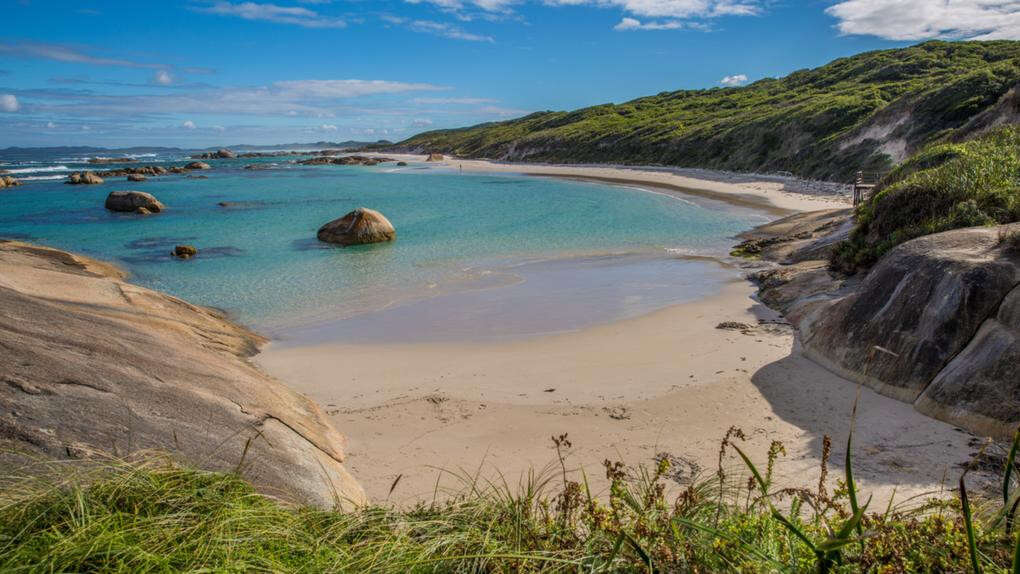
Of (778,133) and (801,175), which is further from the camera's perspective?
(778,133)

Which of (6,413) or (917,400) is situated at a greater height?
(6,413)

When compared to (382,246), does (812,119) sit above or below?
above

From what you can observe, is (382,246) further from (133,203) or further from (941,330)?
(133,203)

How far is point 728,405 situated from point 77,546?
7.65 metres

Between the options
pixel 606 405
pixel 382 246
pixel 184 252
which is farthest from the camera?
pixel 382 246

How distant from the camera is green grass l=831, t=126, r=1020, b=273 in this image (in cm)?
1046

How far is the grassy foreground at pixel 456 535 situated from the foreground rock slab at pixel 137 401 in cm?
59

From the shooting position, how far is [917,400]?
24.6 feet

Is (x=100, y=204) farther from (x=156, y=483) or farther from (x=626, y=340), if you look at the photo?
(x=156, y=483)

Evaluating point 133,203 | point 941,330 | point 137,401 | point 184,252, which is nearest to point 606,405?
point 941,330

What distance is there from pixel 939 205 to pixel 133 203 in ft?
129

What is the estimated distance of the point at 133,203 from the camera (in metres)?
34.5

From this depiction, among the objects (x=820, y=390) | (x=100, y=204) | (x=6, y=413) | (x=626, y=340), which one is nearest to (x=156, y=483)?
(x=6, y=413)

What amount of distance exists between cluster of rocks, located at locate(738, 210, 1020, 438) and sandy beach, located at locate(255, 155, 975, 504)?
36 cm
